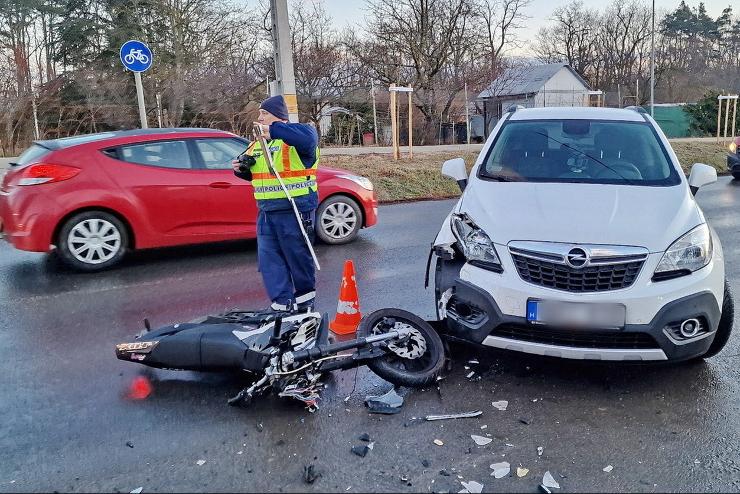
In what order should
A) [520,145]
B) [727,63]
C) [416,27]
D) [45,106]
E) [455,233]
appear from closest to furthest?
[455,233] → [520,145] → [45,106] → [416,27] → [727,63]

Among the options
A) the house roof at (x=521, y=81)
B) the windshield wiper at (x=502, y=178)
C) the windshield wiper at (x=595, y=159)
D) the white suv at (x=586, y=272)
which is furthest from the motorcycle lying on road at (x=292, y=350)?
the house roof at (x=521, y=81)

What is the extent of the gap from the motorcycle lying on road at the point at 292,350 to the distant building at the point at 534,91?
2484 centimetres

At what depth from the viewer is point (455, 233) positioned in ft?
13.4

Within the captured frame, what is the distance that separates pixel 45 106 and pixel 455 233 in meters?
23.4

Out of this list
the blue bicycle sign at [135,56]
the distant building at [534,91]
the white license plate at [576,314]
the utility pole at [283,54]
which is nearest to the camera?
the white license plate at [576,314]

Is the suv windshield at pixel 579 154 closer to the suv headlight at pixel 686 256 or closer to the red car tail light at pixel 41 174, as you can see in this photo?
the suv headlight at pixel 686 256

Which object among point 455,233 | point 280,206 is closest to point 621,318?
point 455,233

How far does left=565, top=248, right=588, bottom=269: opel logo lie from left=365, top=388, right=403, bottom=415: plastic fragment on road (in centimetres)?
127

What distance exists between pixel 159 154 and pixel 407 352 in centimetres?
447

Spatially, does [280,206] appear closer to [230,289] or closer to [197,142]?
[230,289]

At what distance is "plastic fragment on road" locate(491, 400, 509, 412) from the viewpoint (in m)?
3.56

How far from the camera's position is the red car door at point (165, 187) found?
6.80 m

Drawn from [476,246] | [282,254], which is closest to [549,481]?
[476,246]

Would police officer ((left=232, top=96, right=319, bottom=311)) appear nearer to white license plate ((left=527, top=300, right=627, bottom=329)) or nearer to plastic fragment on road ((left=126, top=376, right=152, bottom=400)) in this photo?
plastic fragment on road ((left=126, top=376, right=152, bottom=400))
